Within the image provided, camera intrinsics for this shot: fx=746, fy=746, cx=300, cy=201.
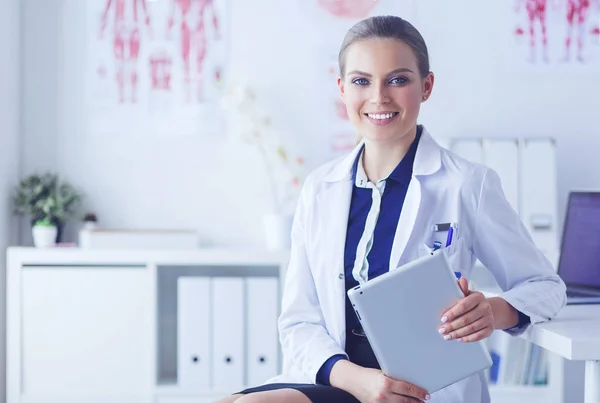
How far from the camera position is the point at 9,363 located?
2605 mm

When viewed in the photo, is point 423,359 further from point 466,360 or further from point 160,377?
point 160,377

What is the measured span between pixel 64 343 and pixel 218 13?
1.35 m

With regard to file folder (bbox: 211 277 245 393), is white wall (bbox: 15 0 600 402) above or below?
above

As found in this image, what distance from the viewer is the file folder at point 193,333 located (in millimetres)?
2596

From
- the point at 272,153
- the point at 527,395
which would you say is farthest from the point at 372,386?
the point at 272,153

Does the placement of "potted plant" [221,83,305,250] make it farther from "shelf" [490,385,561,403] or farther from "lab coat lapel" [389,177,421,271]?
"lab coat lapel" [389,177,421,271]

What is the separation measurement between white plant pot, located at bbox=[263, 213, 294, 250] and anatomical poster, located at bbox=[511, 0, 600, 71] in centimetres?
109

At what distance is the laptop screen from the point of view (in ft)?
5.84

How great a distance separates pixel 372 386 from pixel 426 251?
0.26 meters

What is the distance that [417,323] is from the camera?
115cm

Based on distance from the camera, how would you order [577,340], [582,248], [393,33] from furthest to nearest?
[582,248] → [393,33] → [577,340]

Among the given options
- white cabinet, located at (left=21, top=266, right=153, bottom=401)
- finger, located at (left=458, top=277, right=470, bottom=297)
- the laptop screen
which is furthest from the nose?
white cabinet, located at (left=21, top=266, right=153, bottom=401)

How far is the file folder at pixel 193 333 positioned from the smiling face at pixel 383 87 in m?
1.37

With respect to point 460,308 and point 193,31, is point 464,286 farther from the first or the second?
point 193,31
